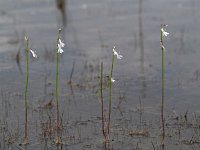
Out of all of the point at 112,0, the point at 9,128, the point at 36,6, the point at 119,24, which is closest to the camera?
the point at 9,128

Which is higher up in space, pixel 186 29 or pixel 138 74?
pixel 186 29

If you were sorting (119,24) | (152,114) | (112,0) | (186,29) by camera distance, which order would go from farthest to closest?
1. (112,0)
2. (119,24)
3. (186,29)
4. (152,114)

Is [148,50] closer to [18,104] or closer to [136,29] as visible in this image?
[136,29]

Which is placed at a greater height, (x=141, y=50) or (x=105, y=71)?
(x=141, y=50)

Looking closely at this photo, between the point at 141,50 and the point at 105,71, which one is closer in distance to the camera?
the point at 105,71

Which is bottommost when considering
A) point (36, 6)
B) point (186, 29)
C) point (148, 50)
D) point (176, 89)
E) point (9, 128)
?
point (9, 128)

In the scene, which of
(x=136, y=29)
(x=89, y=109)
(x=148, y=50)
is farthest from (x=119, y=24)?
(x=89, y=109)

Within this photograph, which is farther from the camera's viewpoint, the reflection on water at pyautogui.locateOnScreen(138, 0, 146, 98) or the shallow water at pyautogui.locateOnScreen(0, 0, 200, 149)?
the reflection on water at pyautogui.locateOnScreen(138, 0, 146, 98)

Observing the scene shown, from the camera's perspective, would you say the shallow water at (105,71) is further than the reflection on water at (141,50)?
No
